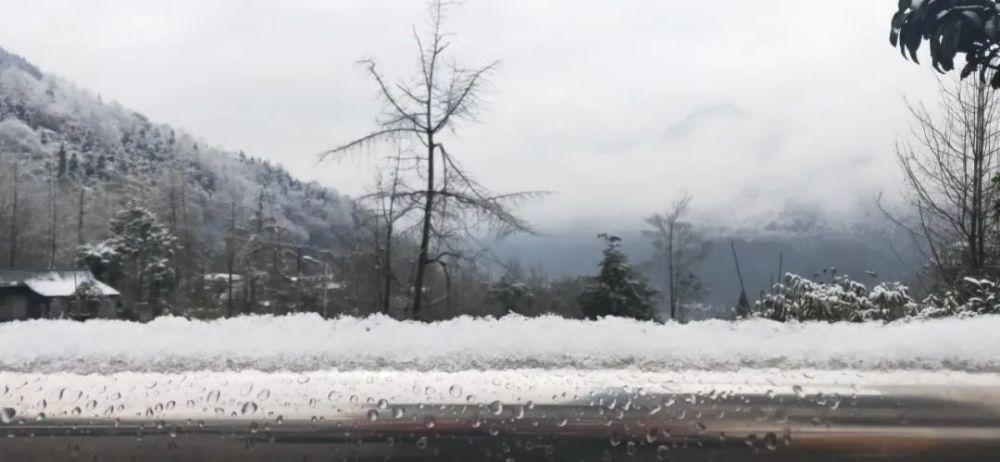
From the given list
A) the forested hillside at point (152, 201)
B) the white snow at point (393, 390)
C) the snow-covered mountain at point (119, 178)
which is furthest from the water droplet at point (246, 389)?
the snow-covered mountain at point (119, 178)

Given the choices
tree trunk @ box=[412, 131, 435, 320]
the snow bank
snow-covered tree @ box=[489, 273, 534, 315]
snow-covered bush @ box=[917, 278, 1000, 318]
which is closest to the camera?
the snow bank

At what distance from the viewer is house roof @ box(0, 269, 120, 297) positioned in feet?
85.8

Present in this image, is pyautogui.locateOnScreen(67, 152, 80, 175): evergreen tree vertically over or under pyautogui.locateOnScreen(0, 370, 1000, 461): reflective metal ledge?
over

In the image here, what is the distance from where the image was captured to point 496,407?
1390 mm

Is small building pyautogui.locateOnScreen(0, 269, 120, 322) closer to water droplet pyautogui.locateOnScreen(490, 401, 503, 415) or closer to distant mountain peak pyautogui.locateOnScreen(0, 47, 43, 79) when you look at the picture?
water droplet pyautogui.locateOnScreen(490, 401, 503, 415)

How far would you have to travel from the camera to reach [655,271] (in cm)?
1861

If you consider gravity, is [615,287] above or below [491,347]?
above

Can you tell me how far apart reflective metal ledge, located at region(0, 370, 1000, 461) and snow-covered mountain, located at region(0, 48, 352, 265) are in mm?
21466

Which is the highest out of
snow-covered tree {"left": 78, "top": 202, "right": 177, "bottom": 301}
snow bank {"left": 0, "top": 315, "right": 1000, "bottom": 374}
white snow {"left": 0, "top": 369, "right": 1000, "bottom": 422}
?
snow-covered tree {"left": 78, "top": 202, "right": 177, "bottom": 301}

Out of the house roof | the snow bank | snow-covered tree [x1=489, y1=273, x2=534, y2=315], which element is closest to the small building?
the house roof

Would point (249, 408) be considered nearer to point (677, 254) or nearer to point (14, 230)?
point (677, 254)

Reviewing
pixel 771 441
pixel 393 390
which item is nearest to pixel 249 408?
pixel 393 390

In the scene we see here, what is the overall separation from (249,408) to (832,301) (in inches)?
281

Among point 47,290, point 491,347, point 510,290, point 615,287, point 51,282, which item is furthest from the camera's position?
point 51,282
